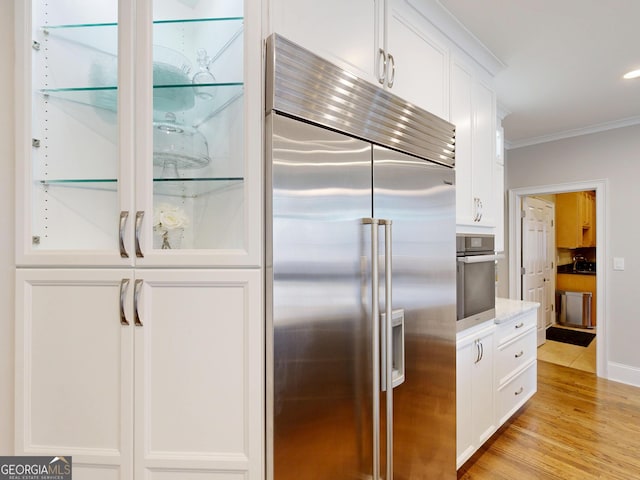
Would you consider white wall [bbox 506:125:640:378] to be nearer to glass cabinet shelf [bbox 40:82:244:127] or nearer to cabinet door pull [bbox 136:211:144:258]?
glass cabinet shelf [bbox 40:82:244:127]

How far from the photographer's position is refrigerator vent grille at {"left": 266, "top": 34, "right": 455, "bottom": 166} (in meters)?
1.00

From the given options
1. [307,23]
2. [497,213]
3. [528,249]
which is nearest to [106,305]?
[307,23]

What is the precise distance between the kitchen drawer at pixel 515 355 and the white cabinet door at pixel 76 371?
2157 mm

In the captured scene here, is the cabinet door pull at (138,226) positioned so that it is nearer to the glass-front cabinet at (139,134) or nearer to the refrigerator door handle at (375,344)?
the glass-front cabinet at (139,134)

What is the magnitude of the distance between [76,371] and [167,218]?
1.82 feet

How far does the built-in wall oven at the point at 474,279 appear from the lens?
178cm

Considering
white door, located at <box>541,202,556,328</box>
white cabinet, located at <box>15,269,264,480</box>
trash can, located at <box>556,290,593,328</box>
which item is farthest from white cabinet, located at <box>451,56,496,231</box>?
trash can, located at <box>556,290,593,328</box>

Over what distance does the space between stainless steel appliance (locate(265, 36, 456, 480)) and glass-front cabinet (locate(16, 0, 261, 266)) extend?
127 mm

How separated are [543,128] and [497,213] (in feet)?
6.35

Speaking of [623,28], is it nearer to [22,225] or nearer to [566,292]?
[22,225]

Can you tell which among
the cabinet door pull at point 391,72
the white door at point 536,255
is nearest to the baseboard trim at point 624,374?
the white door at point 536,255

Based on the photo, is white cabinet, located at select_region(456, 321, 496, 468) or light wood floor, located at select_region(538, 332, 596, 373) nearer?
white cabinet, located at select_region(456, 321, 496, 468)

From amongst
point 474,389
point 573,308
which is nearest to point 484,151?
point 474,389

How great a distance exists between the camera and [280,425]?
98cm
